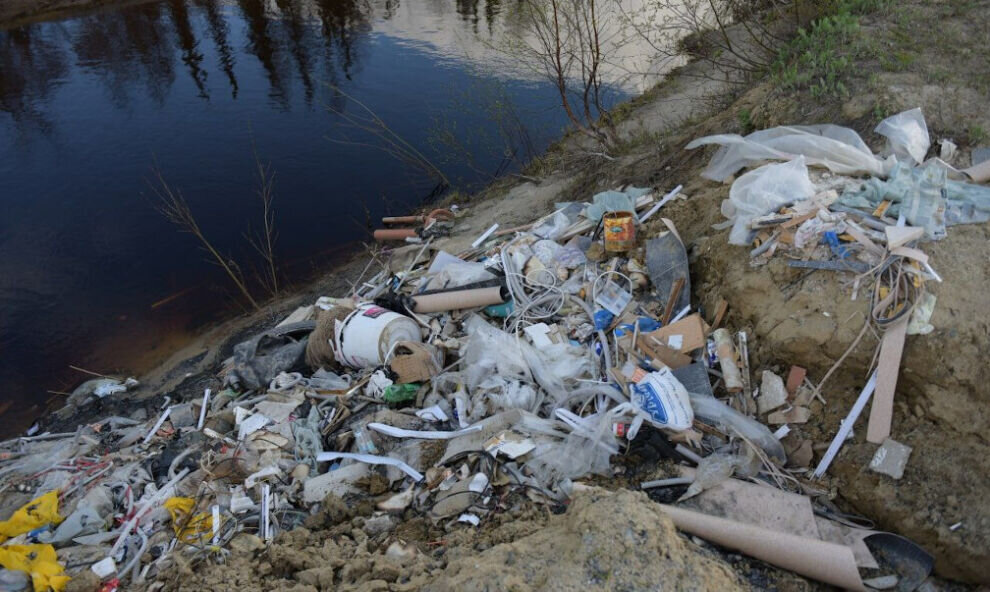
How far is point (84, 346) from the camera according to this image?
25.8ft

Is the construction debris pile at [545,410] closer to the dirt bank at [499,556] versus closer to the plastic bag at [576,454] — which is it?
the plastic bag at [576,454]

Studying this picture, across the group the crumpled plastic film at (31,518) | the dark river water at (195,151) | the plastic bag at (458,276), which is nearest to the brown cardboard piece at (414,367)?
the plastic bag at (458,276)

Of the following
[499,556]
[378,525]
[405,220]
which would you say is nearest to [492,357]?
[378,525]

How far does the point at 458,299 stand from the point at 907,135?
3500mm

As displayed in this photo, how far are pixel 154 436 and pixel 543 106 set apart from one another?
8522 millimetres

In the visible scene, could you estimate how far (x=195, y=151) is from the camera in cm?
1088

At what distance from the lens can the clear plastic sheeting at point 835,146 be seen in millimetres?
4086

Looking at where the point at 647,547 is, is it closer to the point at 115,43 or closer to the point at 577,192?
the point at 577,192

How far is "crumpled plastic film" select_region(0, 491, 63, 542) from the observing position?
3734 mm

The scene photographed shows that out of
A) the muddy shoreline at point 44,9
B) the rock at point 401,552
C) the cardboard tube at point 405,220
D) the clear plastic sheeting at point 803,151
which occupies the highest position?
the muddy shoreline at point 44,9

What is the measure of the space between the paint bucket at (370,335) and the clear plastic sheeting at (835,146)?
2890 mm

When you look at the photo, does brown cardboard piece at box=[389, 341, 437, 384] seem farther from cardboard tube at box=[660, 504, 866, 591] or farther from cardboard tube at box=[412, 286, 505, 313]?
cardboard tube at box=[660, 504, 866, 591]

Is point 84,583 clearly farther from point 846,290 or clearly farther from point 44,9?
point 44,9

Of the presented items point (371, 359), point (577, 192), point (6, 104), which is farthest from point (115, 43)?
point (371, 359)
